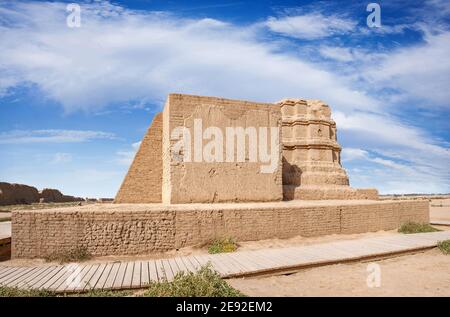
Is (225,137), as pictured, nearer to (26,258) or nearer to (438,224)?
(26,258)

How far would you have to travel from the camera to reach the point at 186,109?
1140 cm

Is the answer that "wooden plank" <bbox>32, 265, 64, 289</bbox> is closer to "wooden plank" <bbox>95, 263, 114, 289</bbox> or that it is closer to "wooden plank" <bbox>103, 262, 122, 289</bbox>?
"wooden plank" <bbox>95, 263, 114, 289</bbox>

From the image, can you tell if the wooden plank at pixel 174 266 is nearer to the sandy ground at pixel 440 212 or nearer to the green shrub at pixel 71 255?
the green shrub at pixel 71 255

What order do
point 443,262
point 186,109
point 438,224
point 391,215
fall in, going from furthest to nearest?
Answer: point 438,224 < point 391,215 < point 186,109 < point 443,262

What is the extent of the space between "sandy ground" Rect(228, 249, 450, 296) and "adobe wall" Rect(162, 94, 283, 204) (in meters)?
5.00

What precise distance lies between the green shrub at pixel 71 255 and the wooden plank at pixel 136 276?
1508 millimetres

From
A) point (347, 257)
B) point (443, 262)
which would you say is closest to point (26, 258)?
point (347, 257)

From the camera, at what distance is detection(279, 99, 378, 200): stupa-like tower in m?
16.4

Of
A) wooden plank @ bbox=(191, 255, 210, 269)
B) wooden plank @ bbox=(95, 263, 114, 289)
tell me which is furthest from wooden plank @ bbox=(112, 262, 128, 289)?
wooden plank @ bbox=(191, 255, 210, 269)

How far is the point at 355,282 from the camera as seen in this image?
20.3 feet

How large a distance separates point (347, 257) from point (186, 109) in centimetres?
688

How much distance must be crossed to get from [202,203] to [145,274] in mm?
4976

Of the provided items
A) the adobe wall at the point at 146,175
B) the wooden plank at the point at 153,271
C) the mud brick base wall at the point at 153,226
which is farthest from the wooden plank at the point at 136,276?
the adobe wall at the point at 146,175

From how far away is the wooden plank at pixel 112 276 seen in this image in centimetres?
→ 547
